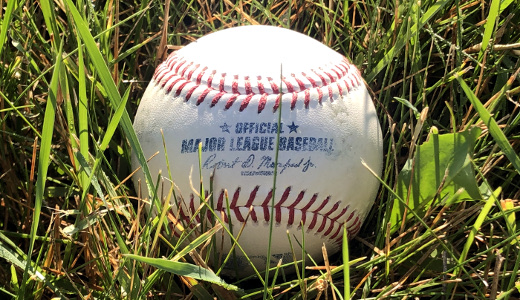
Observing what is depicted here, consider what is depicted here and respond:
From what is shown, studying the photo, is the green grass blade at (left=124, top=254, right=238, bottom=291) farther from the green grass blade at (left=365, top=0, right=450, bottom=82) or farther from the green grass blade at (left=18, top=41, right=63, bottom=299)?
the green grass blade at (left=365, top=0, right=450, bottom=82)

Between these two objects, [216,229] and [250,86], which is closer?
[216,229]

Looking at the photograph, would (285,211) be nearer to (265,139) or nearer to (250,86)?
(265,139)

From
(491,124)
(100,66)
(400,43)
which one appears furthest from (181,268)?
(400,43)
